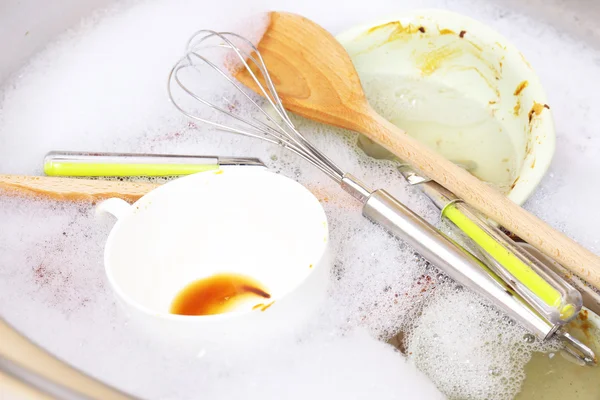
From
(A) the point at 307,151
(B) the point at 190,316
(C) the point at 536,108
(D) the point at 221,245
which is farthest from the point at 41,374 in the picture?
(C) the point at 536,108

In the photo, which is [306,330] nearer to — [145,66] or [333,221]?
[333,221]

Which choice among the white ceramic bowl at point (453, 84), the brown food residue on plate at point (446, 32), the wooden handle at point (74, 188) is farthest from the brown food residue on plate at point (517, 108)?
the wooden handle at point (74, 188)

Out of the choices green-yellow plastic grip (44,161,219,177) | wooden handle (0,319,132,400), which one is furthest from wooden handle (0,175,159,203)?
wooden handle (0,319,132,400)

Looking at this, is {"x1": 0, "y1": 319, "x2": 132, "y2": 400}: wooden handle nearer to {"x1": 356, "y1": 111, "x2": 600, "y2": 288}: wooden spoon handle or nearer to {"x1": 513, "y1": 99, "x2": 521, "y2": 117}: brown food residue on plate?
{"x1": 356, "y1": 111, "x2": 600, "y2": 288}: wooden spoon handle

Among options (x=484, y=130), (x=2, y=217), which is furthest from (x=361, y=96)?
(x=2, y=217)

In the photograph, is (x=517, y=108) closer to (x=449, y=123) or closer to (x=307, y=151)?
(x=449, y=123)

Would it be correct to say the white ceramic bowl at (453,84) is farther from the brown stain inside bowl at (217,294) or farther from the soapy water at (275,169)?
the brown stain inside bowl at (217,294)
